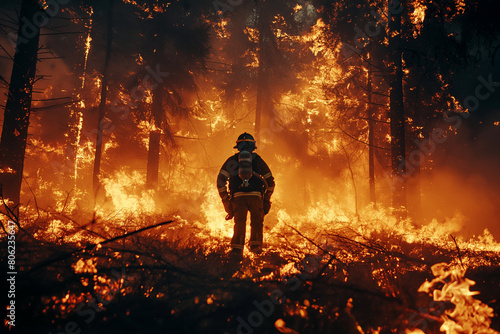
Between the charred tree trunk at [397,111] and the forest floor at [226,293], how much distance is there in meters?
5.13

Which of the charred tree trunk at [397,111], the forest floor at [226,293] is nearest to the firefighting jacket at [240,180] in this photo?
the forest floor at [226,293]

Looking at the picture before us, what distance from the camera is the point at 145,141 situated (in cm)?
1836

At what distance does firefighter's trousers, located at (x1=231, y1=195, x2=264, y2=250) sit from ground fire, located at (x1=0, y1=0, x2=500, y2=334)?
0.03 metres

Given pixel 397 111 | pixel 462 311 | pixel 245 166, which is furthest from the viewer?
pixel 397 111

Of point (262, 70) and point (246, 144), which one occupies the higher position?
point (262, 70)

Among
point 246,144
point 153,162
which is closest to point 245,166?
point 246,144

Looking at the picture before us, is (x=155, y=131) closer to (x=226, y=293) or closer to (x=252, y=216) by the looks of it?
(x=252, y=216)

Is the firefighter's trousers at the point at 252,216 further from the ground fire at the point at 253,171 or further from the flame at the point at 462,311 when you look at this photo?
the flame at the point at 462,311

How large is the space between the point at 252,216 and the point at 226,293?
2429mm

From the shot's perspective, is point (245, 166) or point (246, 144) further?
point (246, 144)

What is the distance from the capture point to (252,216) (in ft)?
19.0

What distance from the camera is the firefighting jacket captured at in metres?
5.80

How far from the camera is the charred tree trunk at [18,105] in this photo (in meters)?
7.47

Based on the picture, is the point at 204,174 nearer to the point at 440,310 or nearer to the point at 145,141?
the point at 145,141
